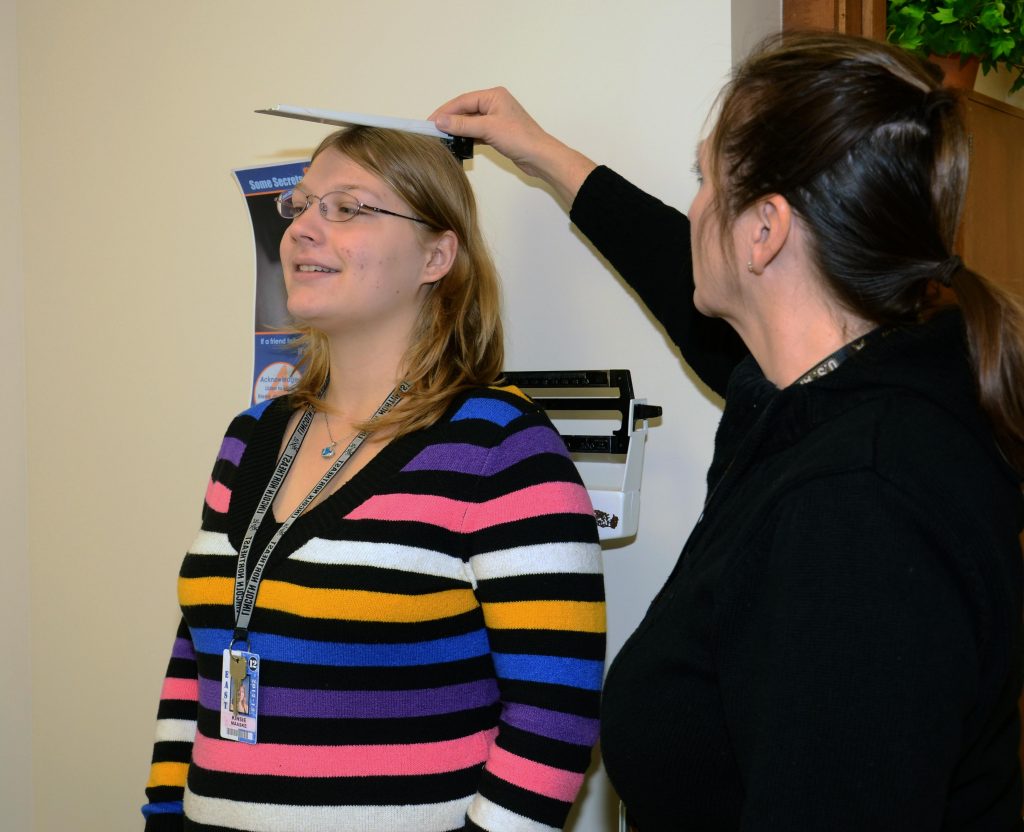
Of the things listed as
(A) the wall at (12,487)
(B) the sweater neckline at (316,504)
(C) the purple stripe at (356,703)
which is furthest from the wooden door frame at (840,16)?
(A) the wall at (12,487)

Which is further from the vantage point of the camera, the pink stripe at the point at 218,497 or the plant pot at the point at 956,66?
the plant pot at the point at 956,66

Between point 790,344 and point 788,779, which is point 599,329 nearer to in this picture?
point 790,344

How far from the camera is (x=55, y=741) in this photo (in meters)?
2.37

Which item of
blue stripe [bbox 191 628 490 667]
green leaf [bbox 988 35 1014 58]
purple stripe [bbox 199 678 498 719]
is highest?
green leaf [bbox 988 35 1014 58]

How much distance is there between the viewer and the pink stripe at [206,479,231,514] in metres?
1.43

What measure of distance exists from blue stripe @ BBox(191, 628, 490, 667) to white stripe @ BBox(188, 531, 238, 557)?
0.14m

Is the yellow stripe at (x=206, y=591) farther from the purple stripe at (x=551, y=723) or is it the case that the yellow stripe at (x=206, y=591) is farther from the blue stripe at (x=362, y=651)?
the purple stripe at (x=551, y=723)

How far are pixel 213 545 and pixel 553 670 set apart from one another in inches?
20.5

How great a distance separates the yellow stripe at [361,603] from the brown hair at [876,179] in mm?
635

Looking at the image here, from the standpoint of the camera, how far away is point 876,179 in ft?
2.77

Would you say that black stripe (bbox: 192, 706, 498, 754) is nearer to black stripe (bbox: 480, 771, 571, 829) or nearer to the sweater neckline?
black stripe (bbox: 480, 771, 571, 829)

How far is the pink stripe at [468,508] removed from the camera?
1.25 meters

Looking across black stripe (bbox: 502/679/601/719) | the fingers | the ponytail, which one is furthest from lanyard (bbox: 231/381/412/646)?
the ponytail

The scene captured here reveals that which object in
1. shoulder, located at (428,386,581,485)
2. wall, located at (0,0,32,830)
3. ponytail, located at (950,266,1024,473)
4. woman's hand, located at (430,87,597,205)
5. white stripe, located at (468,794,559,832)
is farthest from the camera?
wall, located at (0,0,32,830)
